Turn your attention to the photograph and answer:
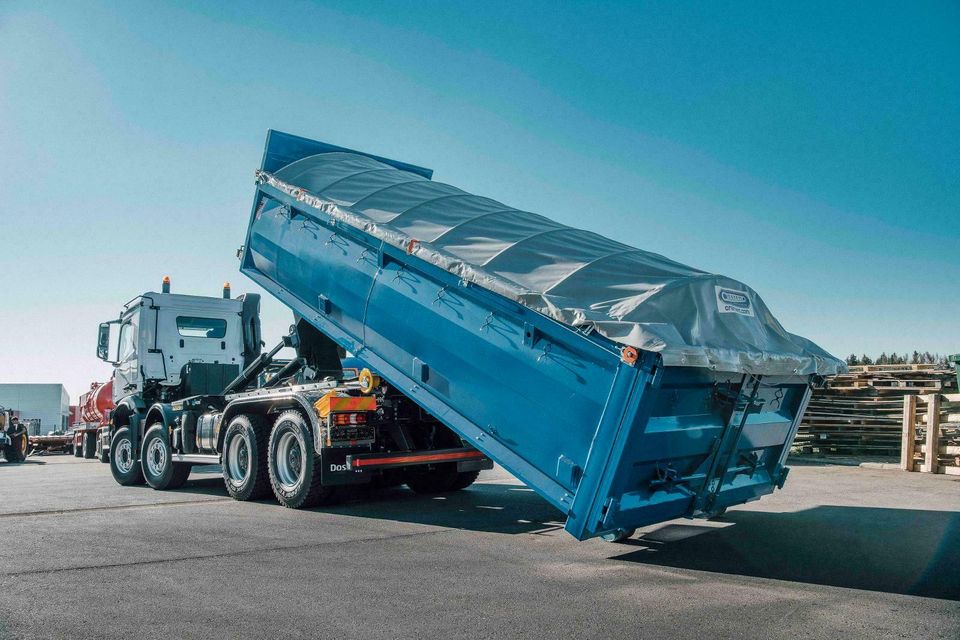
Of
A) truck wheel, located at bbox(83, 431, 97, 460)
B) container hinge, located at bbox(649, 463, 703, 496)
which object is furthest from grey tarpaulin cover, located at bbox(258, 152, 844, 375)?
truck wheel, located at bbox(83, 431, 97, 460)

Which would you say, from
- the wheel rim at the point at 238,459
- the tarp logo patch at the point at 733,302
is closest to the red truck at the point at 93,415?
the wheel rim at the point at 238,459

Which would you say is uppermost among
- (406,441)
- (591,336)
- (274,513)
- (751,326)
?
(751,326)

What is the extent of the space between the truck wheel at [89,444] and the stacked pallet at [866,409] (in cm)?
1822

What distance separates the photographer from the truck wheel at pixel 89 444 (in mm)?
20891

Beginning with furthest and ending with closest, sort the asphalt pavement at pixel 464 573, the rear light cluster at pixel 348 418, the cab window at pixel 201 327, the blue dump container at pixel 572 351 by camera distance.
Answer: the cab window at pixel 201 327
the rear light cluster at pixel 348 418
the blue dump container at pixel 572 351
the asphalt pavement at pixel 464 573

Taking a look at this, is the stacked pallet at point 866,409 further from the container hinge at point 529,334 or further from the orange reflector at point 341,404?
the container hinge at point 529,334

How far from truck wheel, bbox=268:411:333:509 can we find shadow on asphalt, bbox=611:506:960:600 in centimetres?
353

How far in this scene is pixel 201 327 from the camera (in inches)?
529

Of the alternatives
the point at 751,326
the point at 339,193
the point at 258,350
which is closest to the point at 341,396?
the point at 339,193

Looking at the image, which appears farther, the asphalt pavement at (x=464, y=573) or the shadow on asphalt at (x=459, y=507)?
the shadow on asphalt at (x=459, y=507)

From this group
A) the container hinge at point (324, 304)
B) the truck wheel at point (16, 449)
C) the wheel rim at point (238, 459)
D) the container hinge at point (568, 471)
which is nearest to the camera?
the container hinge at point (568, 471)

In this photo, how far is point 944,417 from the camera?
13961 mm

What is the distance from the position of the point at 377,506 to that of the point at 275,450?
146 cm

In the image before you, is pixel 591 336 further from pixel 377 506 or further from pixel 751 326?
pixel 377 506
